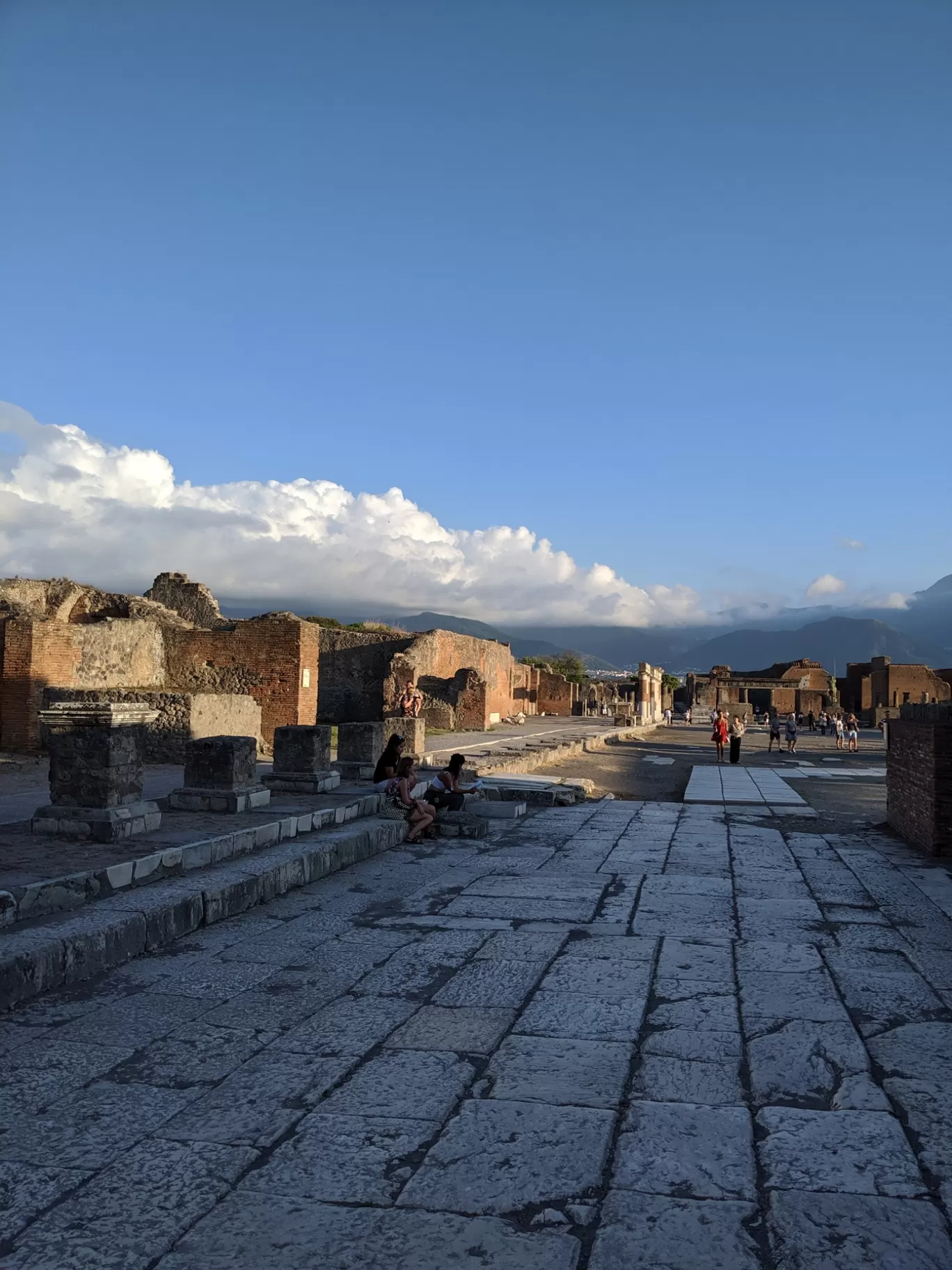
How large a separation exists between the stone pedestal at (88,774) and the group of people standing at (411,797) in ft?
9.98

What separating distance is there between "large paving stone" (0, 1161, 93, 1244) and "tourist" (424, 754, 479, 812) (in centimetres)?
731

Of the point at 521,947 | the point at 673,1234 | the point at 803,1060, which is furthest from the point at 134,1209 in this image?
the point at 521,947

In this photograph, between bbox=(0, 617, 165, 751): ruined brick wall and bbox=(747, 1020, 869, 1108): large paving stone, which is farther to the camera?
bbox=(0, 617, 165, 751): ruined brick wall

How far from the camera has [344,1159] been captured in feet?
9.43

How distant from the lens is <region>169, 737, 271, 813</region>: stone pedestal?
9.00m

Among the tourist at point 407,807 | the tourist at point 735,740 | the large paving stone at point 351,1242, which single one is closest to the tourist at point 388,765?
the tourist at point 407,807

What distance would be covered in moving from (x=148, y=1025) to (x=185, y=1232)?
173cm

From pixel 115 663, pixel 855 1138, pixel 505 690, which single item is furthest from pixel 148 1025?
pixel 505 690

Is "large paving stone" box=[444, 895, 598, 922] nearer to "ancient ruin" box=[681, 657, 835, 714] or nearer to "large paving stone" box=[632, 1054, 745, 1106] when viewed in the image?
"large paving stone" box=[632, 1054, 745, 1106]

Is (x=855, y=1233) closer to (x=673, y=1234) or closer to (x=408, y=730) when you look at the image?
(x=673, y=1234)

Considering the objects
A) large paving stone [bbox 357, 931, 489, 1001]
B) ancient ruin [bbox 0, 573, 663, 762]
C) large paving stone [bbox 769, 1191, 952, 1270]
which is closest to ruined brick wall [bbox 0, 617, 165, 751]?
ancient ruin [bbox 0, 573, 663, 762]

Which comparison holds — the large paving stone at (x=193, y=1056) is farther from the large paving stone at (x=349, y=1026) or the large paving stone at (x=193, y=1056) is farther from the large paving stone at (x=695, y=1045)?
the large paving stone at (x=695, y=1045)

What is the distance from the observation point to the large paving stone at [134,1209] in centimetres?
236

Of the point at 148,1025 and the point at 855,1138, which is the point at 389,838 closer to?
the point at 148,1025
